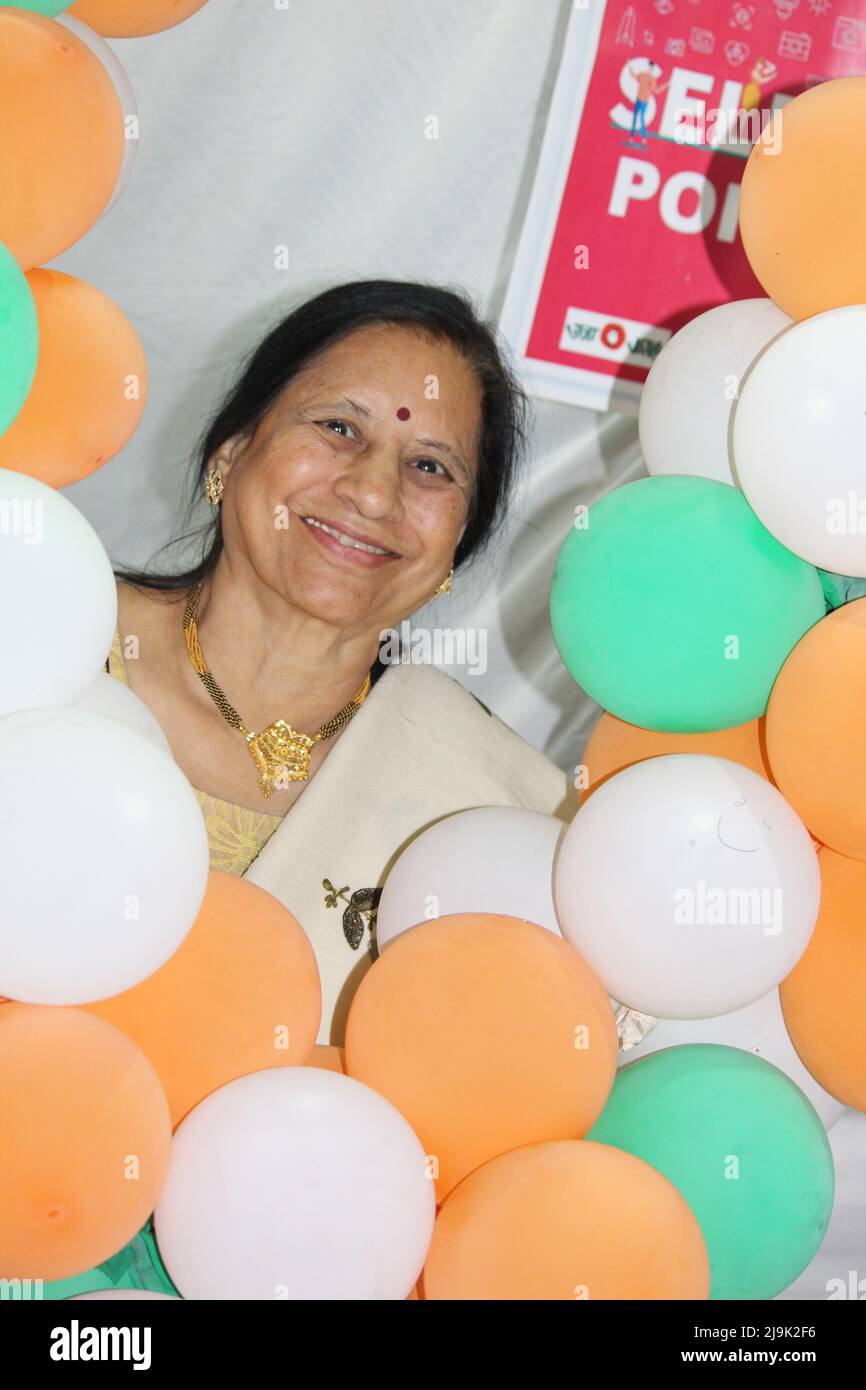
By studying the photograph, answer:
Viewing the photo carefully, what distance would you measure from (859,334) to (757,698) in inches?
10.1

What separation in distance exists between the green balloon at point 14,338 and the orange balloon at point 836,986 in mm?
639

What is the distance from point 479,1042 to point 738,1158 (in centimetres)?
22

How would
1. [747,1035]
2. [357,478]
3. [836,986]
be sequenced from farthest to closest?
[357,478]
[747,1035]
[836,986]

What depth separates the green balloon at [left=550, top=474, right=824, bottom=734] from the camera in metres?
0.97

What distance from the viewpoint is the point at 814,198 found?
0.95 metres

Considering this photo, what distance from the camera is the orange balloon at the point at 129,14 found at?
41.4 inches

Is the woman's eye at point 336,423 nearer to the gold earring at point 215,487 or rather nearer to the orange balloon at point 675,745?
the gold earring at point 215,487

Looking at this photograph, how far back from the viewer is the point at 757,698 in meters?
1.01

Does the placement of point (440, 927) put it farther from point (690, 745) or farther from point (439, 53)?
point (439, 53)

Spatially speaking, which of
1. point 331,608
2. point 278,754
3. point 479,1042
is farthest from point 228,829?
point 479,1042

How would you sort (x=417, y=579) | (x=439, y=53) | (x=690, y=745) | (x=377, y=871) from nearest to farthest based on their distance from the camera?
1. (x=690, y=745)
2. (x=377, y=871)
3. (x=417, y=579)
4. (x=439, y=53)

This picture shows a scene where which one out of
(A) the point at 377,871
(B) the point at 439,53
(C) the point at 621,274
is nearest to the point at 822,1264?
(A) the point at 377,871

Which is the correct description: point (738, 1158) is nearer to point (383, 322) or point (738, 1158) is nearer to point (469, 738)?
point (469, 738)

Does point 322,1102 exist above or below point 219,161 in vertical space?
below
